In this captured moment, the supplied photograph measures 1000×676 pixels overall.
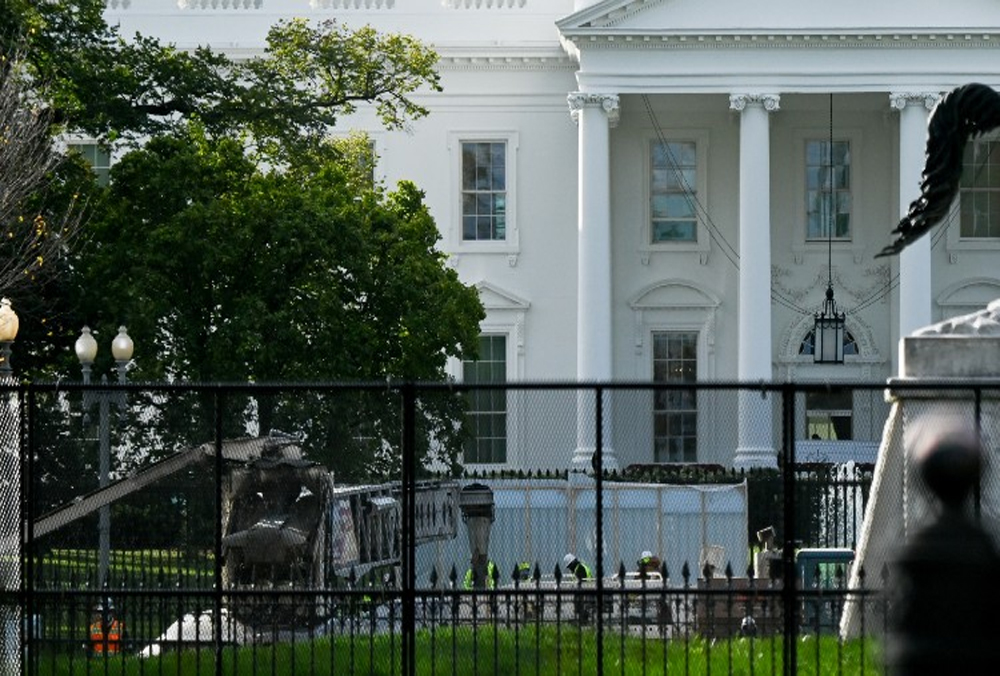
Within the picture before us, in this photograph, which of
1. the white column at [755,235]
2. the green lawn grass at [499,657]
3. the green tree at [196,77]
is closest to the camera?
the green lawn grass at [499,657]

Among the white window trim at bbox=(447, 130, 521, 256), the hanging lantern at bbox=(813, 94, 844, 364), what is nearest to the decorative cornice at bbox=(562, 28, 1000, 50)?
the white window trim at bbox=(447, 130, 521, 256)

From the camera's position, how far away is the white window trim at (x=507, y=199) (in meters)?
52.9

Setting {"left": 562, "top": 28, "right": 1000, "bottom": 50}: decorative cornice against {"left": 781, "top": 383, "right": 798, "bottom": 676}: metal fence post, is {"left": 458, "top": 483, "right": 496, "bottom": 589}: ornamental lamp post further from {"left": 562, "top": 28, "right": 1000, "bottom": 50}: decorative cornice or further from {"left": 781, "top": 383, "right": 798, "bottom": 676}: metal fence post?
{"left": 562, "top": 28, "right": 1000, "bottom": 50}: decorative cornice

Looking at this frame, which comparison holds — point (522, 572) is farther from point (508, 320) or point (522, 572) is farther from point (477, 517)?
point (508, 320)

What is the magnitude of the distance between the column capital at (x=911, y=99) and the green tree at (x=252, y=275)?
1466 cm

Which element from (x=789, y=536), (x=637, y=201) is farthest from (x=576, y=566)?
(x=637, y=201)

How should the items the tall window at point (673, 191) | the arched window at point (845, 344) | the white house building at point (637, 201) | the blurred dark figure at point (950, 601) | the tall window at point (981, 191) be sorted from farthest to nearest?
1. the tall window at point (673, 191)
2. the white house building at point (637, 201)
3. the arched window at point (845, 344)
4. the tall window at point (981, 191)
5. the blurred dark figure at point (950, 601)

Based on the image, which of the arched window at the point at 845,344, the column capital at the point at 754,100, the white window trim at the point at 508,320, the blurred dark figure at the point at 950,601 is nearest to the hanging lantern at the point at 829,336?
the column capital at the point at 754,100

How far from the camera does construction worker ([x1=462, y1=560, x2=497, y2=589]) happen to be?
16.0 m

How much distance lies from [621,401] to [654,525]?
12.5 meters

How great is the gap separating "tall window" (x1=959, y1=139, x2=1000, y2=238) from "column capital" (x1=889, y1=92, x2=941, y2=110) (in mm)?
2174

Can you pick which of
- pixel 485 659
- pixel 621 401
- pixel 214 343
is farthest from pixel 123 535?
pixel 214 343

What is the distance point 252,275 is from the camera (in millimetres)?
37094

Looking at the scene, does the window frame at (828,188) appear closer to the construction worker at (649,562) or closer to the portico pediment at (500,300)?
the portico pediment at (500,300)
